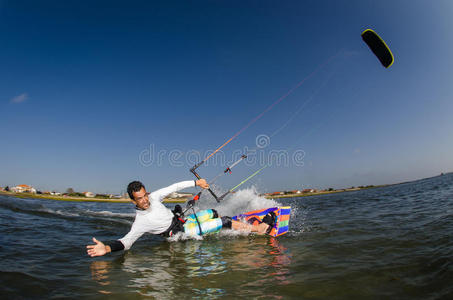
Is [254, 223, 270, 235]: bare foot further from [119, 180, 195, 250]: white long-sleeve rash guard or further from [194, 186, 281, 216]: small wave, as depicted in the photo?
[194, 186, 281, 216]: small wave

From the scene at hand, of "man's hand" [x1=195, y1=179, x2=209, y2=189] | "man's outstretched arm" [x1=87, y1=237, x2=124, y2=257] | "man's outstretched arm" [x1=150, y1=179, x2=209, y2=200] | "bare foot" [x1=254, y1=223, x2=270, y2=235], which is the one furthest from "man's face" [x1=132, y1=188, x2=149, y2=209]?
"bare foot" [x1=254, y1=223, x2=270, y2=235]

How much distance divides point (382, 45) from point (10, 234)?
49.1 feet

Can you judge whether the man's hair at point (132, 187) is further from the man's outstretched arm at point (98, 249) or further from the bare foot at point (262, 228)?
the bare foot at point (262, 228)

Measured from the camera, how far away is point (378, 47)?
9133 millimetres

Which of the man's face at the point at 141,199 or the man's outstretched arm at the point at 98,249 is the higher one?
the man's face at the point at 141,199

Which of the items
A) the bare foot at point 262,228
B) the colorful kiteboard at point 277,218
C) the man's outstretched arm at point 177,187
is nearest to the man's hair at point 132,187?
the man's outstretched arm at point 177,187

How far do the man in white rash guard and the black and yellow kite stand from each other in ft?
25.6

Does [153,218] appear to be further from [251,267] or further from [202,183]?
[251,267]

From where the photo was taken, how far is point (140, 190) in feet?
19.6

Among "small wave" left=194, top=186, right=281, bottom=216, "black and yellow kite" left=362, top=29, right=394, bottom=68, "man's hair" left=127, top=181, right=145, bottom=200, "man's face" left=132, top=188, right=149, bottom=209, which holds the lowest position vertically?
"small wave" left=194, top=186, right=281, bottom=216

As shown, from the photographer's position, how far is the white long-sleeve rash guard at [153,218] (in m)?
6.08

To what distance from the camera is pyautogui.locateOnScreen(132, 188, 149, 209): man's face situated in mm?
5906

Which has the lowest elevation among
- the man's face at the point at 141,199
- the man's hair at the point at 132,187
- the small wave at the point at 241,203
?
the small wave at the point at 241,203

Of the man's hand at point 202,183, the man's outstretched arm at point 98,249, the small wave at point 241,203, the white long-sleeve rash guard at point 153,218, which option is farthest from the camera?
the small wave at point 241,203
